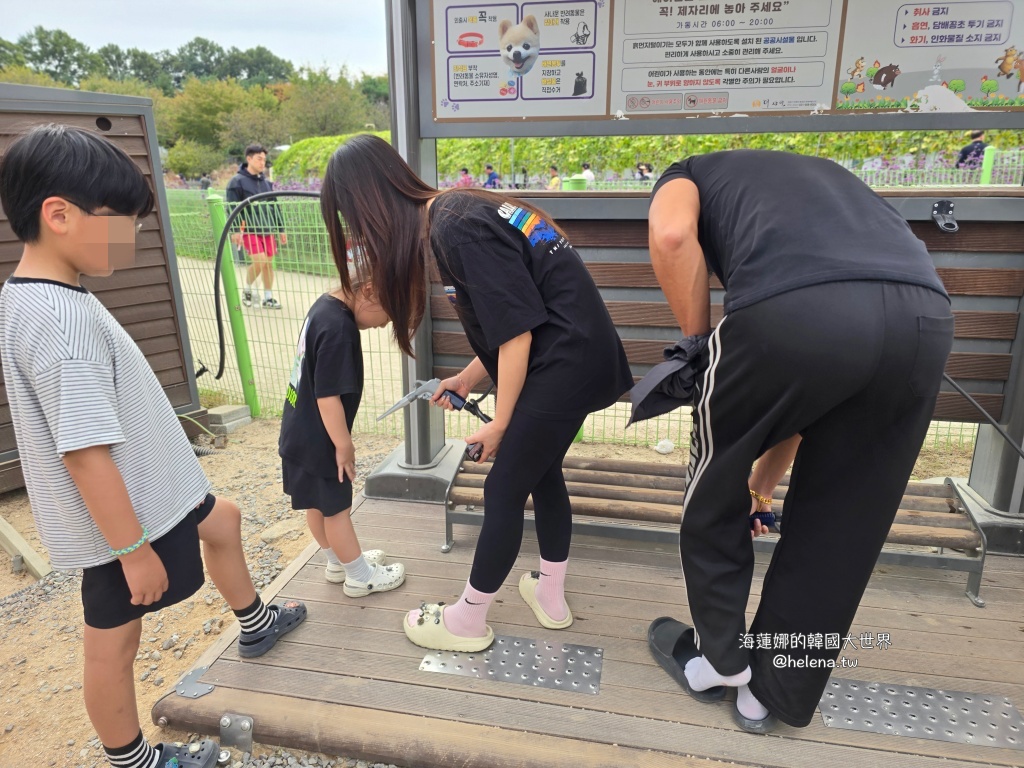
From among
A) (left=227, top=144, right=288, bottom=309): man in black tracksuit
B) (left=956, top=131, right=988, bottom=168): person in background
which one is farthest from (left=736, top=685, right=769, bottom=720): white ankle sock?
(left=956, top=131, right=988, bottom=168): person in background

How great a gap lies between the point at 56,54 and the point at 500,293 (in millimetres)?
75733

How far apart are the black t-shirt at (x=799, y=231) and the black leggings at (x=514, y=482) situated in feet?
2.03

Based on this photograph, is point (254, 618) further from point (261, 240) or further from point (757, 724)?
point (261, 240)

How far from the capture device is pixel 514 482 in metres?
1.90

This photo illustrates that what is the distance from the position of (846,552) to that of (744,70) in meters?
1.80

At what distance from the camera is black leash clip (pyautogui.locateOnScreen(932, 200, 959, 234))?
2.38m

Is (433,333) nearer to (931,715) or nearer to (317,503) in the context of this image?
(317,503)

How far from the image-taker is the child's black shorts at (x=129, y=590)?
60.0 inches

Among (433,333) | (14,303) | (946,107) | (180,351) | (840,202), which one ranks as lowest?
(180,351)

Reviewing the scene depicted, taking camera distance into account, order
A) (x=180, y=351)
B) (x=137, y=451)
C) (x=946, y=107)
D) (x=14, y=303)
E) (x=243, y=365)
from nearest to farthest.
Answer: (x=14, y=303) < (x=137, y=451) < (x=946, y=107) < (x=180, y=351) < (x=243, y=365)

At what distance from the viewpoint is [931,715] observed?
183 cm

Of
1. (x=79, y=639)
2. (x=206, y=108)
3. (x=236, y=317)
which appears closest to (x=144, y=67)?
(x=206, y=108)

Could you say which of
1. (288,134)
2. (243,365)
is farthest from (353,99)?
(243,365)

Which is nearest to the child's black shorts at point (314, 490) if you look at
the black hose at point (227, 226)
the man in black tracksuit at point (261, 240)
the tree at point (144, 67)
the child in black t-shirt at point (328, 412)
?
the child in black t-shirt at point (328, 412)
